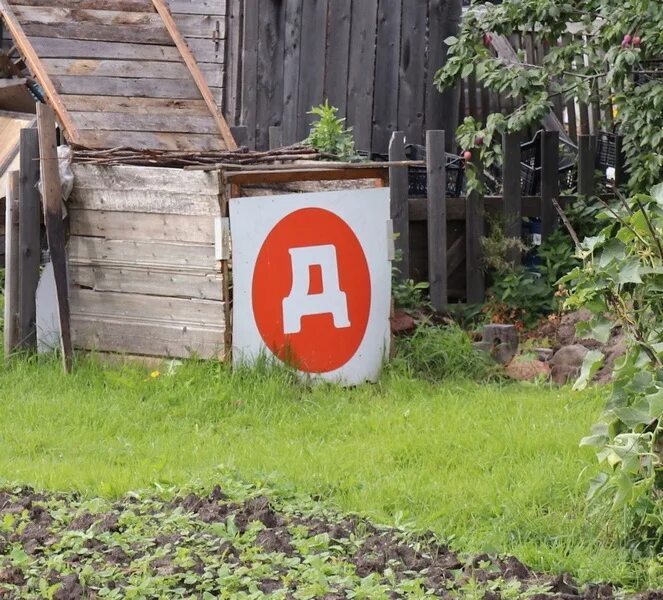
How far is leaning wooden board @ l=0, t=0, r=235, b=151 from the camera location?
8773 mm

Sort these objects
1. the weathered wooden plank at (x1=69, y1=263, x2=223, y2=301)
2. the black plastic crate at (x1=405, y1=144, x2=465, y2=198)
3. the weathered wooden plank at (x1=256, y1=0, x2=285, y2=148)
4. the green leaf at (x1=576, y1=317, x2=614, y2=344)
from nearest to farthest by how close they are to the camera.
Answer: the green leaf at (x1=576, y1=317, x2=614, y2=344) → the weathered wooden plank at (x1=69, y1=263, x2=223, y2=301) → the black plastic crate at (x1=405, y1=144, x2=465, y2=198) → the weathered wooden plank at (x1=256, y1=0, x2=285, y2=148)

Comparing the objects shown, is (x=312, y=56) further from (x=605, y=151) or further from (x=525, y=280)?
(x=525, y=280)

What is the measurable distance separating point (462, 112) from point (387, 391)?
4.97m

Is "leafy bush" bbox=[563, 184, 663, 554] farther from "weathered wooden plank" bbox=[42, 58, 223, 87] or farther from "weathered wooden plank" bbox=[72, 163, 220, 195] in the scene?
"weathered wooden plank" bbox=[42, 58, 223, 87]

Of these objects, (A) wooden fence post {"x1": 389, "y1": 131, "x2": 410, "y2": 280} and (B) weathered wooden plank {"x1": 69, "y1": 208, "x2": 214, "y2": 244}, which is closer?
(B) weathered wooden plank {"x1": 69, "y1": 208, "x2": 214, "y2": 244}

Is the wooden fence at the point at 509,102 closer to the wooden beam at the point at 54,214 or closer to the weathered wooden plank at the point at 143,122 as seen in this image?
the weathered wooden plank at the point at 143,122

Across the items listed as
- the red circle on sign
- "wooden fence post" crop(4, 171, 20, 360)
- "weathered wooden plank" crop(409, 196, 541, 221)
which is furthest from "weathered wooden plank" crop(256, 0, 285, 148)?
the red circle on sign

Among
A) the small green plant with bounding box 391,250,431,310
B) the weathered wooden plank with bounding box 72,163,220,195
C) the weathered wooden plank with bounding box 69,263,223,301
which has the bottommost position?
the small green plant with bounding box 391,250,431,310

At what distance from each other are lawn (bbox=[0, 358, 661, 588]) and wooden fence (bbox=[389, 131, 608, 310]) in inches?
63.4

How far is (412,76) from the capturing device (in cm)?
1182

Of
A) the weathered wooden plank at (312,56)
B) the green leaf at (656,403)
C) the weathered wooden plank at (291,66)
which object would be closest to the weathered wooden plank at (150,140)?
the weathered wooden plank at (312,56)

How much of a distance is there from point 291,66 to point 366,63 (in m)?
0.90

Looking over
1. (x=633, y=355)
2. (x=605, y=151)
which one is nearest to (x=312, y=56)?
(x=605, y=151)

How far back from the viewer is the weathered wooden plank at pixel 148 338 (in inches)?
308
